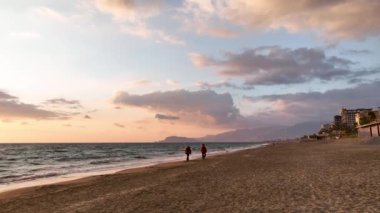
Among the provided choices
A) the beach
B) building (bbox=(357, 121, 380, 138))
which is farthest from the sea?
building (bbox=(357, 121, 380, 138))

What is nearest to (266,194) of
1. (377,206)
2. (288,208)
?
(288,208)

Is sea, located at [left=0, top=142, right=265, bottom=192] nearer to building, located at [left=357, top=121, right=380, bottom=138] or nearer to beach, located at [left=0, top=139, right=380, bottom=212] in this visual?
beach, located at [left=0, top=139, right=380, bottom=212]

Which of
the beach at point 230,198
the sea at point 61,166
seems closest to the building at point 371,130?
the sea at point 61,166

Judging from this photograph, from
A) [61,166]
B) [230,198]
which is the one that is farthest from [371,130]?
[230,198]

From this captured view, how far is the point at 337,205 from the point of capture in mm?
12734

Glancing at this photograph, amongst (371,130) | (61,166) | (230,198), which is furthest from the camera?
(371,130)

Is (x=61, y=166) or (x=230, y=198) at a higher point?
(x=230, y=198)

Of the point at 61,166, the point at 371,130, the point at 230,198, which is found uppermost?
the point at 371,130

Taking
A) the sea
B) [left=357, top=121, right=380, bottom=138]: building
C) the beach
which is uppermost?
[left=357, top=121, right=380, bottom=138]: building

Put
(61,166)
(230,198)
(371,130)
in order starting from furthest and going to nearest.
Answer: (371,130)
(61,166)
(230,198)

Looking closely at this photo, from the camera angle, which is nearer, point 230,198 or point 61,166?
point 230,198

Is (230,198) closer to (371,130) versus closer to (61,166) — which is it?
(61,166)

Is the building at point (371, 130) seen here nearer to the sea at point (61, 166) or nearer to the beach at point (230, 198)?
the sea at point (61, 166)

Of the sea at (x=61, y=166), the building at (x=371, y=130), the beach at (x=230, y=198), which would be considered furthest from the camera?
the building at (x=371, y=130)
